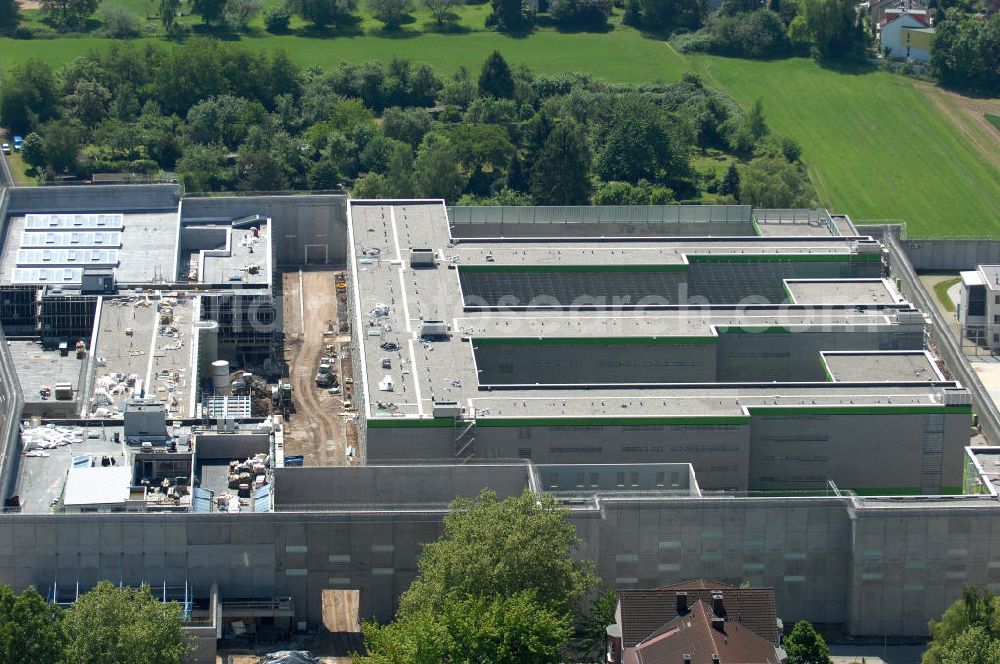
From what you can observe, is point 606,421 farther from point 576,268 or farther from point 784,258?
point 784,258

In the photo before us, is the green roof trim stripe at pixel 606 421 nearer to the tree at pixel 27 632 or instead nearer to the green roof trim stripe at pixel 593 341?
the green roof trim stripe at pixel 593 341

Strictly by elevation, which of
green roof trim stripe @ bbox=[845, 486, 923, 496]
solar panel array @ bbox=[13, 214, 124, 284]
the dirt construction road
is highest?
solar panel array @ bbox=[13, 214, 124, 284]

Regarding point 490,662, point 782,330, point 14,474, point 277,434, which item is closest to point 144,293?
point 277,434

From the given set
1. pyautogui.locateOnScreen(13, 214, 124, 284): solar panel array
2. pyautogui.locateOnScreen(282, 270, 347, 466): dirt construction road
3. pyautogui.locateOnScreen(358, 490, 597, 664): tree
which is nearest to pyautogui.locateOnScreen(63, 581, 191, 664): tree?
pyautogui.locateOnScreen(358, 490, 597, 664): tree

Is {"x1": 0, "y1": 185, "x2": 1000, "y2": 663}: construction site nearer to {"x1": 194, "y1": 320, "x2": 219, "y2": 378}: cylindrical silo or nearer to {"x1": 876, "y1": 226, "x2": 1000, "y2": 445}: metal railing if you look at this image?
{"x1": 194, "y1": 320, "x2": 219, "y2": 378}: cylindrical silo

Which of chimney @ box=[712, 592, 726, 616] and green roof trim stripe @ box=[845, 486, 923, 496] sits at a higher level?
chimney @ box=[712, 592, 726, 616]

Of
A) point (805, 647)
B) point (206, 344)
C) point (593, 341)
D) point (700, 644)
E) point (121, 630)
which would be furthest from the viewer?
point (206, 344)

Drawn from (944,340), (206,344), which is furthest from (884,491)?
(206,344)
